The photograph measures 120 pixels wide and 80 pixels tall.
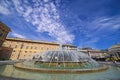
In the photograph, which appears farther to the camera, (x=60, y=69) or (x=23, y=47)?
(x=23, y=47)

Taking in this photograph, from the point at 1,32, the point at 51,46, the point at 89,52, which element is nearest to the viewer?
the point at 1,32

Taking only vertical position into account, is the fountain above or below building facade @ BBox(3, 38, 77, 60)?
below

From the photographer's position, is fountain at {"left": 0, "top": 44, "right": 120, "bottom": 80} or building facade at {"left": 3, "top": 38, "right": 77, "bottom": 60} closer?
fountain at {"left": 0, "top": 44, "right": 120, "bottom": 80}

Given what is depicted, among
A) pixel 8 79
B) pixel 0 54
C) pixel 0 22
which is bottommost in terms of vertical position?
pixel 8 79

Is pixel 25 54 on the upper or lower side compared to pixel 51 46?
lower

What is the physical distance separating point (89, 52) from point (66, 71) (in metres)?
54.8

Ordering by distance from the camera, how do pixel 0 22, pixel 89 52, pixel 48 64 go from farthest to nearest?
pixel 89 52 < pixel 0 22 < pixel 48 64

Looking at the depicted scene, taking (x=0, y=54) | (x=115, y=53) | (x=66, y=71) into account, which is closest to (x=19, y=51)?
(x=0, y=54)

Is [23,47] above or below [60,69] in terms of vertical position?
above

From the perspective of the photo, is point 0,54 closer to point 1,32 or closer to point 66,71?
point 1,32

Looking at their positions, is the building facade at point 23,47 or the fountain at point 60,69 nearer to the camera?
the fountain at point 60,69

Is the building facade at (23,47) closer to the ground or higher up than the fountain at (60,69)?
higher up

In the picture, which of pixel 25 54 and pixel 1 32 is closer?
pixel 1 32

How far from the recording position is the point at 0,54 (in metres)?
30.6
